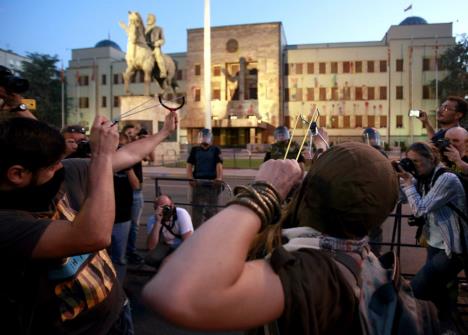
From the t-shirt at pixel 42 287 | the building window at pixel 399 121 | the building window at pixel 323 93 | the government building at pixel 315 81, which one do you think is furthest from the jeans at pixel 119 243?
the building window at pixel 399 121

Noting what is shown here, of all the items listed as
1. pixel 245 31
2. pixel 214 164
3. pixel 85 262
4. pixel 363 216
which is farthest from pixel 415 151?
pixel 245 31

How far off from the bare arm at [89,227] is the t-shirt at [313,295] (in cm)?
82

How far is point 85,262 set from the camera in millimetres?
1979

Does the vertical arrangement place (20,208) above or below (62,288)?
above

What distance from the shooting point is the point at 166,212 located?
17.6ft

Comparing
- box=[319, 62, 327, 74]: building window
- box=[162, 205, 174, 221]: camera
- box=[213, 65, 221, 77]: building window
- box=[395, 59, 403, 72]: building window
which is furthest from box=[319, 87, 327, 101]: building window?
box=[162, 205, 174, 221]: camera

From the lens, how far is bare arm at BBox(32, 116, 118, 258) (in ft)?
5.49

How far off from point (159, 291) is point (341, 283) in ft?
1.77

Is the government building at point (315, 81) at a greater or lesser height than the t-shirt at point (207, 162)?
greater

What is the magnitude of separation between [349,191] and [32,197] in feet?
4.48

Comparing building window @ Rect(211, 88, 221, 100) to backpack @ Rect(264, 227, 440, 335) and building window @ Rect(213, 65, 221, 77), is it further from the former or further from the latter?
backpack @ Rect(264, 227, 440, 335)

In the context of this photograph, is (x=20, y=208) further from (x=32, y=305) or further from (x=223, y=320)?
(x=223, y=320)

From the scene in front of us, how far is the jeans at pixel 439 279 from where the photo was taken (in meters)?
3.64

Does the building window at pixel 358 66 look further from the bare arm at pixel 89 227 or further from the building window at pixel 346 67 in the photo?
the bare arm at pixel 89 227
